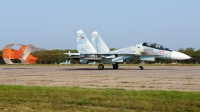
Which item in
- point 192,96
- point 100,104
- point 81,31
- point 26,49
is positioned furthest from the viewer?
point 26,49

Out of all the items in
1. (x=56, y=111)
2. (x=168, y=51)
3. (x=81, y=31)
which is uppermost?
(x=81, y=31)

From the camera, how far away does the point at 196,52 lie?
86500 mm

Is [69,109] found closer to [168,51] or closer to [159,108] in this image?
[159,108]

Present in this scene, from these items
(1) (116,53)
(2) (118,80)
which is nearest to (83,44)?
(1) (116,53)

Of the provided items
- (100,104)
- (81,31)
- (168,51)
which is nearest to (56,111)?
(100,104)

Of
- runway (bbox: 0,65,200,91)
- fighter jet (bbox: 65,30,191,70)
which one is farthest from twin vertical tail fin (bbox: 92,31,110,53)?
runway (bbox: 0,65,200,91)

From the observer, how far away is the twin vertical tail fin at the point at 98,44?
3953cm

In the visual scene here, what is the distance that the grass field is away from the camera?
29.5 ft

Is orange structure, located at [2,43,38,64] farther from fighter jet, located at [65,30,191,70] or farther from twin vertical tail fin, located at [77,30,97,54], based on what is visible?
fighter jet, located at [65,30,191,70]

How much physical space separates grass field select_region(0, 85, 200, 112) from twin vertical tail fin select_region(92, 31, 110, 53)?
27.2 meters

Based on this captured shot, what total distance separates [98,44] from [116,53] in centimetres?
453

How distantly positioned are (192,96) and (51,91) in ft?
16.2

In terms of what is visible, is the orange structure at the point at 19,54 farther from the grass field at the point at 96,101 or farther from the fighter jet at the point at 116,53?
the grass field at the point at 96,101

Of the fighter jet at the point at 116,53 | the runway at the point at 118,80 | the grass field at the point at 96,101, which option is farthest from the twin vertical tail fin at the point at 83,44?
the grass field at the point at 96,101
